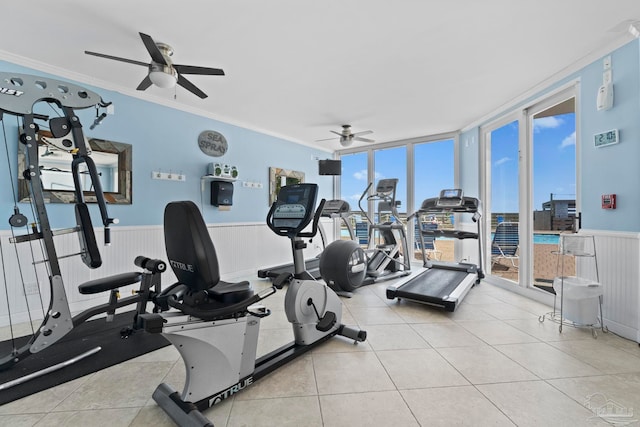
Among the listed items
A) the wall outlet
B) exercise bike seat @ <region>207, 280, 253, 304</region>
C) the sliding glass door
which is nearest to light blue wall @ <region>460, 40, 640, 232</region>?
the sliding glass door

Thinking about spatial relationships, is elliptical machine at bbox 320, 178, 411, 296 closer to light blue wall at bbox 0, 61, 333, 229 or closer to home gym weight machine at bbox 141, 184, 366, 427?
home gym weight machine at bbox 141, 184, 366, 427

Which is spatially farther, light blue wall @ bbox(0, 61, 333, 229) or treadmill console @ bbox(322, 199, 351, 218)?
treadmill console @ bbox(322, 199, 351, 218)

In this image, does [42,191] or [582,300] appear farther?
[582,300]

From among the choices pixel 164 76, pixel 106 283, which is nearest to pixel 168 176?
pixel 164 76

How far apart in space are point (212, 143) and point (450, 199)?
12.6 ft

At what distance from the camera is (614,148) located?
9.00ft

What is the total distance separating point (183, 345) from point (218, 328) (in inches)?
7.4

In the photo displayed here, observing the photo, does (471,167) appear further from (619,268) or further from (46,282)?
(46,282)

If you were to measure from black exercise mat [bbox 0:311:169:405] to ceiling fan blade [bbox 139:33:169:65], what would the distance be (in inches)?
96.6

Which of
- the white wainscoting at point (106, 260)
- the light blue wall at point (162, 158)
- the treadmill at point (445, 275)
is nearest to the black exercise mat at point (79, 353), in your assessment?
the white wainscoting at point (106, 260)

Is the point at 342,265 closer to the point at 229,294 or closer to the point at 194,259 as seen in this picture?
the point at 229,294

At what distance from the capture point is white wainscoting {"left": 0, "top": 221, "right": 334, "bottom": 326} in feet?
9.64

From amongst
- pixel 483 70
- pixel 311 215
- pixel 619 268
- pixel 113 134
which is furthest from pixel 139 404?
pixel 483 70

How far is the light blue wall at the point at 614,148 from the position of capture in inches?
101
